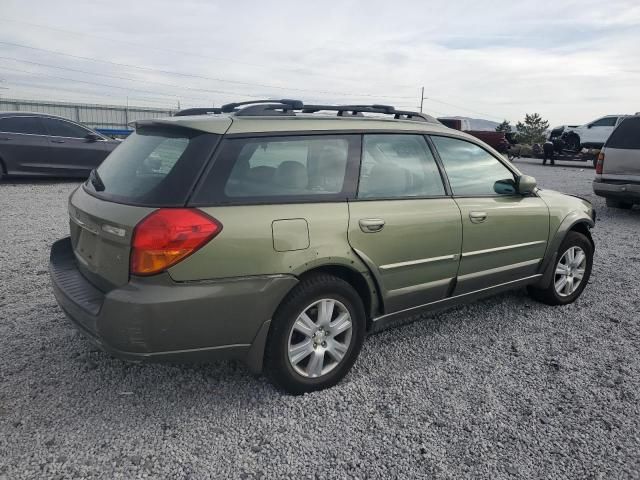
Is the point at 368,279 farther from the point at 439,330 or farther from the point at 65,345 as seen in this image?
the point at 65,345

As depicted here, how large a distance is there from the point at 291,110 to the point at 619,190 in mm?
7834

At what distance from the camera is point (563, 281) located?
4.40m

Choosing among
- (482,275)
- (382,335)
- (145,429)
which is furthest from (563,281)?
(145,429)

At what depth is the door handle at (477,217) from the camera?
3.51m

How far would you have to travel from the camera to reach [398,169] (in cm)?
327

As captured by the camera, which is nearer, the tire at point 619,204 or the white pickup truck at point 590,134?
the tire at point 619,204

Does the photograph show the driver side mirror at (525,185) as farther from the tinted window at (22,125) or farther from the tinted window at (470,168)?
the tinted window at (22,125)

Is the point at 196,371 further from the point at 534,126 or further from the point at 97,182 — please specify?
the point at 534,126

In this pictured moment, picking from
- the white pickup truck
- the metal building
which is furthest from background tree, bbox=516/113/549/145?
the metal building

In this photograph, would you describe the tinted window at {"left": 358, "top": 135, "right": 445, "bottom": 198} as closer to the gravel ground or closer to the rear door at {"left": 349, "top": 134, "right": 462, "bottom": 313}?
the rear door at {"left": 349, "top": 134, "right": 462, "bottom": 313}

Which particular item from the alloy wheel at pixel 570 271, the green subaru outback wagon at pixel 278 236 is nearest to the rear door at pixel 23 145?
the green subaru outback wagon at pixel 278 236

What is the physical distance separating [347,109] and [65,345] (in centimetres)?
252

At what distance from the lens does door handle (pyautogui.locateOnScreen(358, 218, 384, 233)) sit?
9.53 ft

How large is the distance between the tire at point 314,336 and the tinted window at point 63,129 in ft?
33.0
